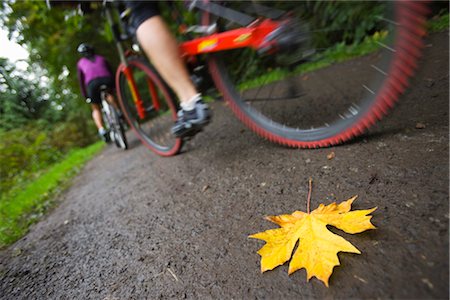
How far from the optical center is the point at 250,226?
1167 millimetres

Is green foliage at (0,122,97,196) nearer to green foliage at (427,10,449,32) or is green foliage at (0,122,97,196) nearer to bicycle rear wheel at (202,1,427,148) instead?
bicycle rear wheel at (202,1,427,148)

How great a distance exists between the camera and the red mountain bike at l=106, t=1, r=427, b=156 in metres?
1.12

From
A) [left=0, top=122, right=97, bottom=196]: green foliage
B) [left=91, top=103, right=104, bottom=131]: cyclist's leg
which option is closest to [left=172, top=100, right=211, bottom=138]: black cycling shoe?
[left=91, top=103, right=104, bottom=131]: cyclist's leg

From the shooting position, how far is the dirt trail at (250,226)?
81 centimetres

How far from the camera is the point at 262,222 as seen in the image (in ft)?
3.83

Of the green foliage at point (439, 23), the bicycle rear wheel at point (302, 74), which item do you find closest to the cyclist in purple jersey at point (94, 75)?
the bicycle rear wheel at point (302, 74)

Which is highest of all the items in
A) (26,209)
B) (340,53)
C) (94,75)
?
(94,75)

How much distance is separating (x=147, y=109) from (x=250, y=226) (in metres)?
2.02

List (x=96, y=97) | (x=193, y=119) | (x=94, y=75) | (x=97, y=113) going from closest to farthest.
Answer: (x=193, y=119) → (x=94, y=75) → (x=96, y=97) → (x=97, y=113)

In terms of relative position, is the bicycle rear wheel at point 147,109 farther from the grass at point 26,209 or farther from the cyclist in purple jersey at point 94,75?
the grass at point 26,209

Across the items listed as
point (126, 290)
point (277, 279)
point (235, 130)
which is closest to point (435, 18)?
point (235, 130)

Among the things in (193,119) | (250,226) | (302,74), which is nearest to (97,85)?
(193,119)

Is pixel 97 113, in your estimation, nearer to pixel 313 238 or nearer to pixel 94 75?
pixel 94 75

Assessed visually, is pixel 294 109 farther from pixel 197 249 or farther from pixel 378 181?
pixel 197 249
